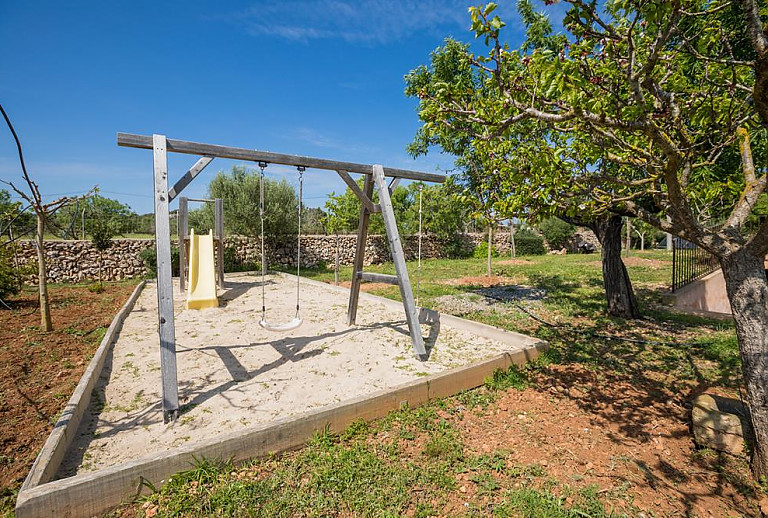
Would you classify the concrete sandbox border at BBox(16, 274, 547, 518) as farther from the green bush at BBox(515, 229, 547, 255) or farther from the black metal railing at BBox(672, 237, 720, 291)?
the green bush at BBox(515, 229, 547, 255)

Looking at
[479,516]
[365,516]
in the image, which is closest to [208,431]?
[365,516]

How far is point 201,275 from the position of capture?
7.96 meters

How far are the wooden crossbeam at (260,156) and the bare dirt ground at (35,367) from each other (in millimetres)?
2459

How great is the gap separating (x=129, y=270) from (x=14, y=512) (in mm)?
12924

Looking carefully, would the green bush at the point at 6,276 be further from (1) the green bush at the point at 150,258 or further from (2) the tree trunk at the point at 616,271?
(2) the tree trunk at the point at 616,271

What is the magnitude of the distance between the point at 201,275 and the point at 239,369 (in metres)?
4.43

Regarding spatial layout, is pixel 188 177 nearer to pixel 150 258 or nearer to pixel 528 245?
pixel 150 258

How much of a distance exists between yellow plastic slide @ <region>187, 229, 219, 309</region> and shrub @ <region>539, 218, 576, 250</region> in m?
23.1

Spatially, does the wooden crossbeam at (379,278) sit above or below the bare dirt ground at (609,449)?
above

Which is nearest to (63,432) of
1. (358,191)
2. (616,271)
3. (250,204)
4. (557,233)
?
(358,191)

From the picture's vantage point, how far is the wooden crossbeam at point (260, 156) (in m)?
3.26

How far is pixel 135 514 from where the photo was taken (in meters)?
2.16

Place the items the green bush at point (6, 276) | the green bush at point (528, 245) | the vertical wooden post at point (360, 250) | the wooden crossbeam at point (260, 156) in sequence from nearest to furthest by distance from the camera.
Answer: the wooden crossbeam at point (260, 156), the vertical wooden post at point (360, 250), the green bush at point (6, 276), the green bush at point (528, 245)

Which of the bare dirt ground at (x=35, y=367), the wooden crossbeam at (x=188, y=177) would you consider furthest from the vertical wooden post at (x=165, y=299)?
the bare dirt ground at (x=35, y=367)
